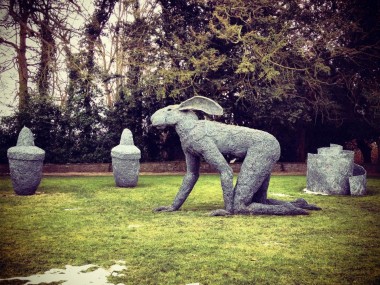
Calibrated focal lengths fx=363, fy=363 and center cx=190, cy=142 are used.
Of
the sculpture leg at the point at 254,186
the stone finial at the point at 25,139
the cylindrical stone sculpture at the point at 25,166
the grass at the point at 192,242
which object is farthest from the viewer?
the stone finial at the point at 25,139

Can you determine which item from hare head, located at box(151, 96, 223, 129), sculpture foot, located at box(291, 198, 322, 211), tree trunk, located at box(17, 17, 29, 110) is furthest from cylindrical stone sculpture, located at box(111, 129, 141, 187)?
tree trunk, located at box(17, 17, 29, 110)

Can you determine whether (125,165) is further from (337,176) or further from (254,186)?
(337,176)

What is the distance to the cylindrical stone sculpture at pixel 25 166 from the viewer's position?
27.5 ft

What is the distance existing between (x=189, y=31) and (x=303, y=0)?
4850 millimetres

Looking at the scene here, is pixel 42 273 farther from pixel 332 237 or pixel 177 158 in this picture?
pixel 177 158

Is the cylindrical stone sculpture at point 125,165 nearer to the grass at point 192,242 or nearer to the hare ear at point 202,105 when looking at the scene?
the grass at point 192,242

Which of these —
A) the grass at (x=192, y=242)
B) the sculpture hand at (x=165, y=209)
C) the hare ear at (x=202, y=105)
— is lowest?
the grass at (x=192, y=242)

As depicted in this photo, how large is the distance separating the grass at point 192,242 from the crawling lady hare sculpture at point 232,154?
1.12 feet

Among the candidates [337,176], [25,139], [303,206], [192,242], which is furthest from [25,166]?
[337,176]

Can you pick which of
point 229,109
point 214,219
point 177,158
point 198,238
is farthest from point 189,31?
point 198,238

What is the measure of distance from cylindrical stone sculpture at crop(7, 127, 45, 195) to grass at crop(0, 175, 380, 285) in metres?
0.98

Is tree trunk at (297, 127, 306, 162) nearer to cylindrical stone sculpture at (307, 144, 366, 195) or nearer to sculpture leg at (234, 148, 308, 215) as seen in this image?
cylindrical stone sculpture at (307, 144, 366, 195)

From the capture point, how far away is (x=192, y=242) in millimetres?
4461

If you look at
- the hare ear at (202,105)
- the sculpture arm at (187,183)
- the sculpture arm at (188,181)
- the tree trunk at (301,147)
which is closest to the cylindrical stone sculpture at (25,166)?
the sculpture arm at (187,183)
